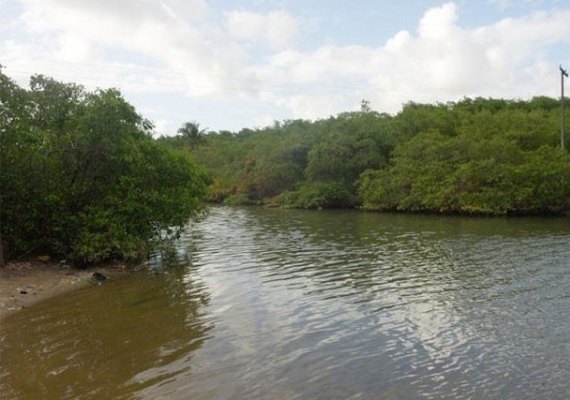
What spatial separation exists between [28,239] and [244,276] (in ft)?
24.7

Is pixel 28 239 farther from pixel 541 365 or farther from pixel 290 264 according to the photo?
pixel 541 365

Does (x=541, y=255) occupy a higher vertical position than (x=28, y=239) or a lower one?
lower

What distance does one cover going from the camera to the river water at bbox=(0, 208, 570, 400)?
864 cm

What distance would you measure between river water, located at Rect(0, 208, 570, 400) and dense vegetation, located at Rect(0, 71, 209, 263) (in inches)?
79.8

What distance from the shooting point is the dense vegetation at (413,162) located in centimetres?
3928

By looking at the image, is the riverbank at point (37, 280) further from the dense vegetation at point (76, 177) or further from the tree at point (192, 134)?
the tree at point (192, 134)

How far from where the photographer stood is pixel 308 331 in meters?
11.5

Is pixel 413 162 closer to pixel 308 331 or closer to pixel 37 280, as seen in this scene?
pixel 37 280

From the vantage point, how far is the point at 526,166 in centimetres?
3962

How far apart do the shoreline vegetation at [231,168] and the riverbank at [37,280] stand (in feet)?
1.65

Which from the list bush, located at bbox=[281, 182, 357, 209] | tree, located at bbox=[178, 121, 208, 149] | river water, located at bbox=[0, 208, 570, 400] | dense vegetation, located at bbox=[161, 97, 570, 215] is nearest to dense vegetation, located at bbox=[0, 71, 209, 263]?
river water, located at bbox=[0, 208, 570, 400]

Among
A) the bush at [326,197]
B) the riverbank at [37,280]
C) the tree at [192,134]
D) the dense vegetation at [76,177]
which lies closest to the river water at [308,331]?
the riverbank at [37,280]

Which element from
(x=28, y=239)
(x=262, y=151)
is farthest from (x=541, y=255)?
(x=262, y=151)

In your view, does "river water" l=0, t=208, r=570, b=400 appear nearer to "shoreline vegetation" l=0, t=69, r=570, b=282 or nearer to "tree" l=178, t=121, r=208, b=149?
"shoreline vegetation" l=0, t=69, r=570, b=282
